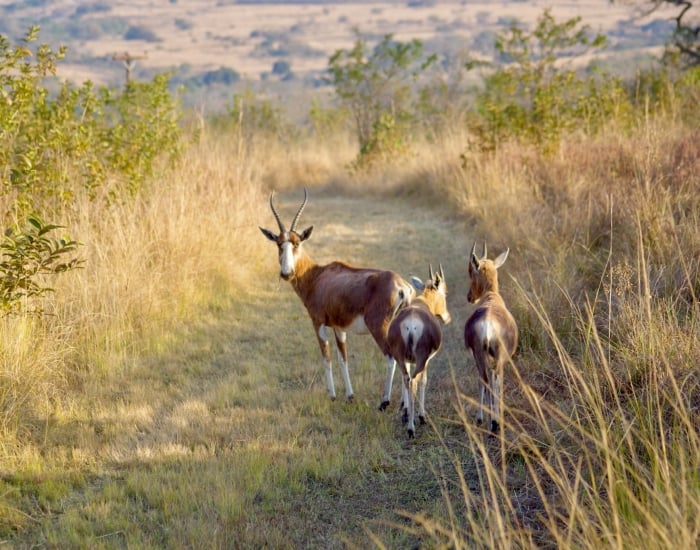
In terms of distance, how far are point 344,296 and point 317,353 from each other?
163 centimetres

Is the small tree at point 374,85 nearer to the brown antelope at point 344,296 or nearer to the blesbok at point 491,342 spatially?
the brown antelope at point 344,296

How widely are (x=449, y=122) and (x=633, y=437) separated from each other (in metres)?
18.7

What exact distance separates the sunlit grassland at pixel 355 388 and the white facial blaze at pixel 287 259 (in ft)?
3.44

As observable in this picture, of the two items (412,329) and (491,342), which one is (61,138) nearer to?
(412,329)

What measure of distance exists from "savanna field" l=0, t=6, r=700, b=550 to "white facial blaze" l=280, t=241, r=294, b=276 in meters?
1.06

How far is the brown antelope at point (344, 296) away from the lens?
6250 mm

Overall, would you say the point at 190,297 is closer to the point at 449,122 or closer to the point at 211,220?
the point at 211,220

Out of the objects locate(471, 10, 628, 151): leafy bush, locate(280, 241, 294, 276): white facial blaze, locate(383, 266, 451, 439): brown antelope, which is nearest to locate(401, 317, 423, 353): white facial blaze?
locate(383, 266, 451, 439): brown antelope

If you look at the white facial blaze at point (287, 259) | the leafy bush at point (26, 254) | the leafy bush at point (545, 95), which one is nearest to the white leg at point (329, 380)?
the white facial blaze at point (287, 259)

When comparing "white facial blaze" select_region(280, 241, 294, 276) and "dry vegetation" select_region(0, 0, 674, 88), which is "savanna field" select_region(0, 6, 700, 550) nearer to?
"white facial blaze" select_region(280, 241, 294, 276)

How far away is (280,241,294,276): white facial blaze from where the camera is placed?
7.00m

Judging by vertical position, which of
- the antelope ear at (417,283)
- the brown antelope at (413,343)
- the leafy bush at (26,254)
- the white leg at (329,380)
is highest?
the leafy bush at (26,254)

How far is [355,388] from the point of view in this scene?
709cm

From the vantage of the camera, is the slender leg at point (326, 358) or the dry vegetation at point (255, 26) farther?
the dry vegetation at point (255, 26)
